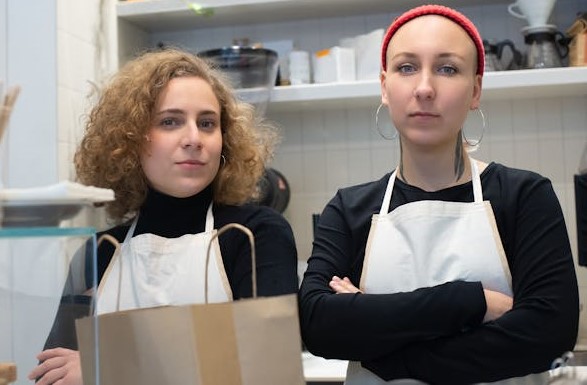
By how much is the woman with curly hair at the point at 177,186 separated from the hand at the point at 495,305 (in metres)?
0.33

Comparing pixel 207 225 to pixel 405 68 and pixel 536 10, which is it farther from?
pixel 536 10

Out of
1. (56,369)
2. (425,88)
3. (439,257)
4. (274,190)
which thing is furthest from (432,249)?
(274,190)

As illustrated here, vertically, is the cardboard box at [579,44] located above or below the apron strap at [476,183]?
above

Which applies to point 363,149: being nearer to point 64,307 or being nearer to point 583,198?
point 583,198

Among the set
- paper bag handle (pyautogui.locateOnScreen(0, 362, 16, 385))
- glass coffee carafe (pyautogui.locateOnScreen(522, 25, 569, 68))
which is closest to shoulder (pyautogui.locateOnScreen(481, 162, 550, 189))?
paper bag handle (pyautogui.locateOnScreen(0, 362, 16, 385))

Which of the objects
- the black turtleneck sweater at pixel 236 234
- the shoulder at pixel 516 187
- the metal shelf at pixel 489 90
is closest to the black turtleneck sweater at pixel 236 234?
the black turtleneck sweater at pixel 236 234

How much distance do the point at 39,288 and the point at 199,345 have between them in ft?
0.66

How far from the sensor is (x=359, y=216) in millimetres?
1338

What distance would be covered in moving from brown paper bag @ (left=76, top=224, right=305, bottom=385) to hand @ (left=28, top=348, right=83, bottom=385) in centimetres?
3

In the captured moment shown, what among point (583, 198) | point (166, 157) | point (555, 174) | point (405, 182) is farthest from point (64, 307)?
point (555, 174)

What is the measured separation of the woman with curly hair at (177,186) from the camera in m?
1.31

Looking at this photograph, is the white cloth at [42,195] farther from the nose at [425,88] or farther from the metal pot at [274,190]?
the metal pot at [274,190]

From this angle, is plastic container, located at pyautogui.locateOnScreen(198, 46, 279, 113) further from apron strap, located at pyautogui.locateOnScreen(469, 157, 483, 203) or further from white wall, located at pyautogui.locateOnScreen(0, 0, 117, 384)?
apron strap, located at pyautogui.locateOnScreen(469, 157, 483, 203)

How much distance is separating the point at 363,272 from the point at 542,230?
1.00ft
